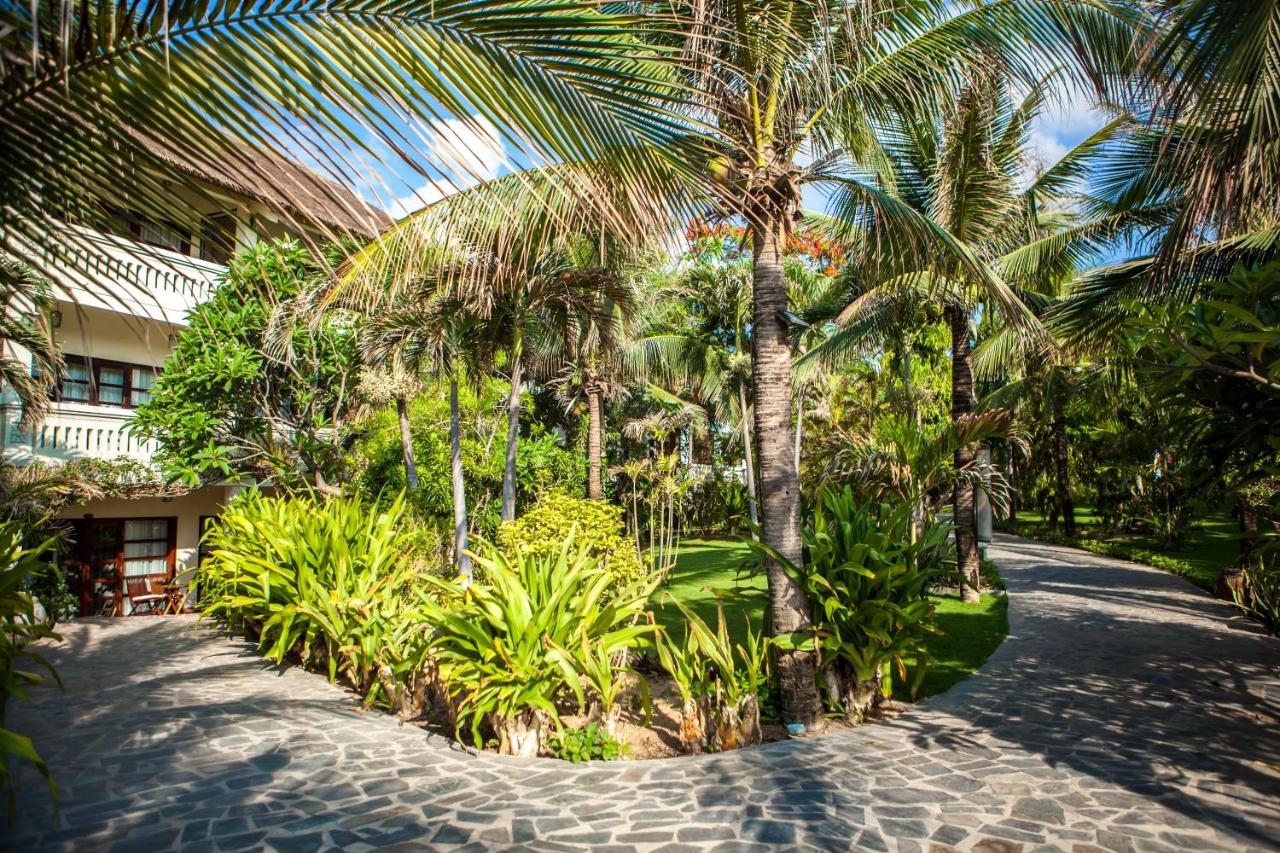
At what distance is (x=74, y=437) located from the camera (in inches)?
511

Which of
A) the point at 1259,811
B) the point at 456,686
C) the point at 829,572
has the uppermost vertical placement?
the point at 829,572

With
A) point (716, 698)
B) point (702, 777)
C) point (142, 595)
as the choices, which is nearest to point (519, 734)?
point (702, 777)

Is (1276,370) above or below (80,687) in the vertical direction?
above

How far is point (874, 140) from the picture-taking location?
732 cm

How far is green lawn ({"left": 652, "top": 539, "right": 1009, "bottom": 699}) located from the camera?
7.73m

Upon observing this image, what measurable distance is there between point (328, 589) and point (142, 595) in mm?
9695

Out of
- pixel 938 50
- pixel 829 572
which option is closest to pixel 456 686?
pixel 829 572

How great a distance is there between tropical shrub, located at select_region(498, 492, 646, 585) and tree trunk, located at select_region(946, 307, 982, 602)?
19.5 ft

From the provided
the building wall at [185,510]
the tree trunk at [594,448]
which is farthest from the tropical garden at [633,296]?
the building wall at [185,510]

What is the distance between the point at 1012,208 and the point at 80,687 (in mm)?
13171

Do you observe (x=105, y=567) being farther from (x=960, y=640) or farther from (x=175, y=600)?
(x=960, y=640)

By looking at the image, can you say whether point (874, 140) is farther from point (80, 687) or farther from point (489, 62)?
point (80, 687)

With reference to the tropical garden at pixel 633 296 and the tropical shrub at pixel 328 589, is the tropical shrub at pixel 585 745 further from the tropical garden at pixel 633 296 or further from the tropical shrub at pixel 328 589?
the tropical shrub at pixel 328 589

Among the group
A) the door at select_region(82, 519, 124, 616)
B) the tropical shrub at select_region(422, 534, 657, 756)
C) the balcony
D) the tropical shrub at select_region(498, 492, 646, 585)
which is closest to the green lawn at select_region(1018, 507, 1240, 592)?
the tropical shrub at select_region(498, 492, 646, 585)
